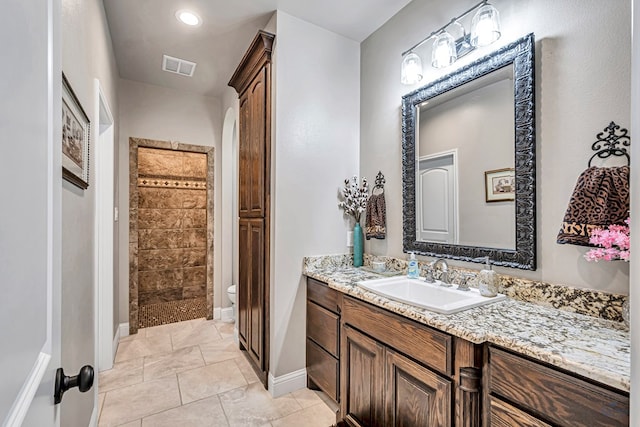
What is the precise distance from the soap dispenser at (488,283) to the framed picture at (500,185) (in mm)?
385

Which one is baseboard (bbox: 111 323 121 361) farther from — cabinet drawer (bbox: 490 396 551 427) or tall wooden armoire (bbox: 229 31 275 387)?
cabinet drawer (bbox: 490 396 551 427)

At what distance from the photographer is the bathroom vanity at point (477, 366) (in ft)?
2.85

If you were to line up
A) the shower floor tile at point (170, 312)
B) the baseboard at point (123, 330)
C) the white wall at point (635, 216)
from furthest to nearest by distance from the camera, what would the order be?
the shower floor tile at point (170, 312) < the baseboard at point (123, 330) < the white wall at point (635, 216)

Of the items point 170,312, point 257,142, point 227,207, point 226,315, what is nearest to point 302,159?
point 257,142

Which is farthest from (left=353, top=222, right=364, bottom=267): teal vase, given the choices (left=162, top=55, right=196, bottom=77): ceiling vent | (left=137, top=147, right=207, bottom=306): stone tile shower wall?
(left=137, top=147, right=207, bottom=306): stone tile shower wall

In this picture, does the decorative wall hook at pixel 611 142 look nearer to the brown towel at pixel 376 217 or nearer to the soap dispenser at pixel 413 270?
the soap dispenser at pixel 413 270

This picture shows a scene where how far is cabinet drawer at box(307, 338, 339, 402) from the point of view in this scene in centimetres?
195

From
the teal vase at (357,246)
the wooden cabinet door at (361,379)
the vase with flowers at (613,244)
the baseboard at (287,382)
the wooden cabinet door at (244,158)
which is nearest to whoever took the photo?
the vase with flowers at (613,244)

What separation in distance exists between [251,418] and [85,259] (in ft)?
4.43

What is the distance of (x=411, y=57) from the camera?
1.96 meters

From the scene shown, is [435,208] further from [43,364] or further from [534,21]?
[43,364]

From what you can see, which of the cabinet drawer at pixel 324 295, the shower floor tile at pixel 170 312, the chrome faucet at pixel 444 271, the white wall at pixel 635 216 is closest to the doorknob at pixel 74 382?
the white wall at pixel 635 216

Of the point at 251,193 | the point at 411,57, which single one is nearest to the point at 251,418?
the point at 251,193

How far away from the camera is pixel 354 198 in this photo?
2420 mm
